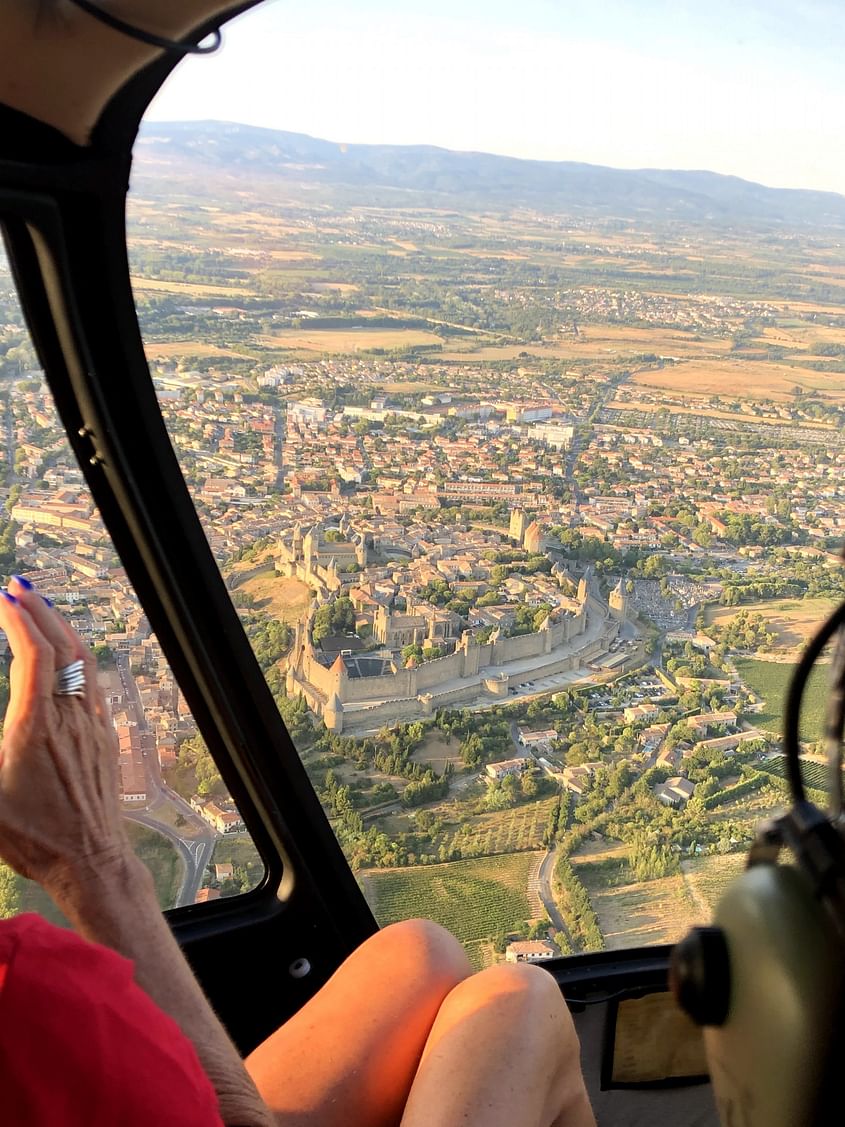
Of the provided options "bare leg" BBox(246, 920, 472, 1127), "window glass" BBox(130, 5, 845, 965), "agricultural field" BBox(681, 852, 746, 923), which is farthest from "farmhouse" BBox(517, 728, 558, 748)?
"bare leg" BBox(246, 920, 472, 1127)

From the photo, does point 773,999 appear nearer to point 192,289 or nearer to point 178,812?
point 178,812

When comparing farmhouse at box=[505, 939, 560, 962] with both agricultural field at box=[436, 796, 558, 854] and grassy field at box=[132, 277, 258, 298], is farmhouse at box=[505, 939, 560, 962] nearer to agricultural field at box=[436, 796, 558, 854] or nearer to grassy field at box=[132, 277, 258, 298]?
agricultural field at box=[436, 796, 558, 854]

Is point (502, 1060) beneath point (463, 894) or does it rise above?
above

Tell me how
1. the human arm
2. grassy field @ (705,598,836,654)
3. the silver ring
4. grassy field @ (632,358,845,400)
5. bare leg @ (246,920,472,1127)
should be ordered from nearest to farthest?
the human arm → the silver ring → bare leg @ (246,920,472,1127) → grassy field @ (705,598,836,654) → grassy field @ (632,358,845,400)

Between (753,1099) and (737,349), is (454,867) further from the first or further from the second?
(753,1099)

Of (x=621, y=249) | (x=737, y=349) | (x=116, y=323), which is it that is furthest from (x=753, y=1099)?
(x=621, y=249)

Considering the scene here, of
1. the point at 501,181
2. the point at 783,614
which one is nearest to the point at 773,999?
the point at 783,614

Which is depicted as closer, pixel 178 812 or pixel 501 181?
pixel 178 812

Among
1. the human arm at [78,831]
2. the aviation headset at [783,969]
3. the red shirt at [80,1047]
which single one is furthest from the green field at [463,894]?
the aviation headset at [783,969]
